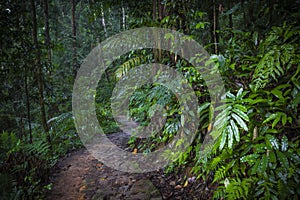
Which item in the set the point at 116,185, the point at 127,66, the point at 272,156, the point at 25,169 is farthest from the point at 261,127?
the point at 25,169

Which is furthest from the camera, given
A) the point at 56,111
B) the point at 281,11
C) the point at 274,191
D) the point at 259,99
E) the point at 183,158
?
the point at 56,111

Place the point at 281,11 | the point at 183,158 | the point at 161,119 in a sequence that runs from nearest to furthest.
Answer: the point at 281,11, the point at 183,158, the point at 161,119

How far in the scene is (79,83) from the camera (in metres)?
7.66

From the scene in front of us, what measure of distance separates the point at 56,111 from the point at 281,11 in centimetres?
704

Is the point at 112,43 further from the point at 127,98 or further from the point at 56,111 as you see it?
the point at 56,111

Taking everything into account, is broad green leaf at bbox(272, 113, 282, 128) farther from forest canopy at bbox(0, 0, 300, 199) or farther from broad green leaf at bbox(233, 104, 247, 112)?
broad green leaf at bbox(233, 104, 247, 112)

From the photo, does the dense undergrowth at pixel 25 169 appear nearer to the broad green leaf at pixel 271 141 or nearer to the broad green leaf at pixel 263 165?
the broad green leaf at pixel 263 165

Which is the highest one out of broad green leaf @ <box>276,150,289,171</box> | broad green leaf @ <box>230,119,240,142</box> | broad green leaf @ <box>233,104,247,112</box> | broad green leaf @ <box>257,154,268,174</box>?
broad green leaf @ <box>233,104,247,112</box>

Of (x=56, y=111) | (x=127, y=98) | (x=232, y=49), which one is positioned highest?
(x=232, y=49)

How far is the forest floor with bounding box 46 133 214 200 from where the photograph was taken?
274 centimetres

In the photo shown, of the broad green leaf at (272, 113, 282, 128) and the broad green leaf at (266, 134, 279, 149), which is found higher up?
the broad green leaf at (272, 113, 282, 128)

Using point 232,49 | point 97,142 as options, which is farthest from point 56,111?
point 232,49

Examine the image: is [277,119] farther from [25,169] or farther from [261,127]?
[25,169]

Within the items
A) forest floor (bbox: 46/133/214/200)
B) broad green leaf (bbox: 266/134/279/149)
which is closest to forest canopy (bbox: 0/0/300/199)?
broad green leaf (bbox: 266/134/279/149)
